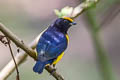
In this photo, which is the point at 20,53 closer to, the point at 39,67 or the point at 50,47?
the point at 39,67

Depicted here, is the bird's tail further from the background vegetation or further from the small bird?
the background vegetation

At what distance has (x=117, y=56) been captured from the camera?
1035cm

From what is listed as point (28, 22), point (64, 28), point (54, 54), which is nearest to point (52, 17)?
point (28, 22)

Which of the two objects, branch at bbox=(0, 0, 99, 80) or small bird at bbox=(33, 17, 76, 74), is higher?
small bird at bbox=(33, 17, 76, 74)

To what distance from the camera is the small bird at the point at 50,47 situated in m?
4.07

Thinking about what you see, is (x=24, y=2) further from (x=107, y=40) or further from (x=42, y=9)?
(x=107, y=40)

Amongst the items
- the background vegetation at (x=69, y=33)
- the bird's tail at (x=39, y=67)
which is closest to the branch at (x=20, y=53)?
the bird's tail at (x=39, y=67)

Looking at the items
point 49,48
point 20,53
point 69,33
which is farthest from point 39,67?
point 69,33

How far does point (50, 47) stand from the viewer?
14.4 ft

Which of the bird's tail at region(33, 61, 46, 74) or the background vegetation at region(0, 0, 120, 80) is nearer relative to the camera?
the bird's tail at region(33, 61, 46, 74)

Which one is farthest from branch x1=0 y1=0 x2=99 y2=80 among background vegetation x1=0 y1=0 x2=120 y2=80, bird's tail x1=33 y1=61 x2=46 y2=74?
background vegetation x1=0 y1=0 x2=120 y2=80

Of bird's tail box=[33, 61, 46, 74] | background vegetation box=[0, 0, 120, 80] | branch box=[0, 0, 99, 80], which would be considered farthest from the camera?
background vegetation box=[0, 0, 120, 80]

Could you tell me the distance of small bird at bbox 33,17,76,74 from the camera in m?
4.07

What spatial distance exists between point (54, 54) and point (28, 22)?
6703mm
